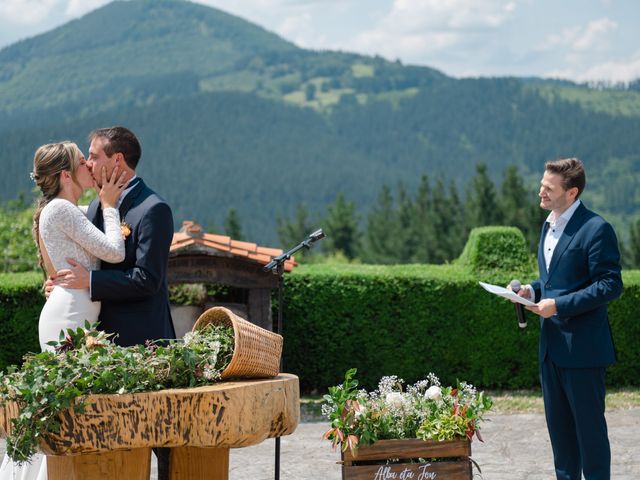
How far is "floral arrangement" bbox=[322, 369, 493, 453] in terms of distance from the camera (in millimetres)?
4551

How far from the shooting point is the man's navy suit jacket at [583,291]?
532cm

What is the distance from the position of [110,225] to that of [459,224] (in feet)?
184

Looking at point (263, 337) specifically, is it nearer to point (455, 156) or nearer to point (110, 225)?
point (110, 225)

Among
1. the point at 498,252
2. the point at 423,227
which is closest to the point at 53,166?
the point at 498,252

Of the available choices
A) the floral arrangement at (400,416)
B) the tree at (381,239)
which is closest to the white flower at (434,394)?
the floral arrangement at (400,416)

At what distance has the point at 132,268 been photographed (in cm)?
466

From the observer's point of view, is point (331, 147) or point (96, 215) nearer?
point (96, 215)

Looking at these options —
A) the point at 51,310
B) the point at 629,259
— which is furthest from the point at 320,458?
the point at 629,259

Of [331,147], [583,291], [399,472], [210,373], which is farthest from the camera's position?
[331,147]

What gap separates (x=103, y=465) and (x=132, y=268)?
1.02 meters

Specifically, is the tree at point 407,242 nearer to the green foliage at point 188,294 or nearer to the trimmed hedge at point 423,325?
the trimmed hedge at point 423,325

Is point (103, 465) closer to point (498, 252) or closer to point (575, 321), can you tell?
point (575, 321)

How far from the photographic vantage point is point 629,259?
50.2 m

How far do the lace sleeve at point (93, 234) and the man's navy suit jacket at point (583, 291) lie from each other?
2.43 meters
